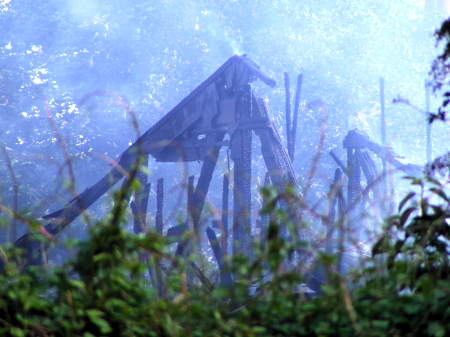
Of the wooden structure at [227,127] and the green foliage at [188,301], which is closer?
the green foliage at [188,301]

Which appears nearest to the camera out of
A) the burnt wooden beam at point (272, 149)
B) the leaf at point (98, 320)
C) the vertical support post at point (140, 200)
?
the leaf at point (98, 320)

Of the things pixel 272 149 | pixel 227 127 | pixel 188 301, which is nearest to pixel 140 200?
pixel 188 301

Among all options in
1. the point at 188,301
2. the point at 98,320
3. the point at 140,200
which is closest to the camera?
the point at 98,320

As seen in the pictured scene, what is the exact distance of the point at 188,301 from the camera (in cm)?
223

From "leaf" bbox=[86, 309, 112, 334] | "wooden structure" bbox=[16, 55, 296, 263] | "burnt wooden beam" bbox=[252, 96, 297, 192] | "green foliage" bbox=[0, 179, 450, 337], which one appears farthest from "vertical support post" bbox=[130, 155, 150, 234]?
"burnt wooden beam" bbox=[252, 96, 297, 192]

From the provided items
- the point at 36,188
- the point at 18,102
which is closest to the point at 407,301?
the point at 36,188

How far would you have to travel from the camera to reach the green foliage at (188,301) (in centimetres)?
204

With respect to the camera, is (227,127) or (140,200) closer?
(140,200)

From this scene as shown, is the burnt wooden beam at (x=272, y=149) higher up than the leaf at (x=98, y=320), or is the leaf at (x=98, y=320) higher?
the burnt wooden beam at (x=272, y=149)

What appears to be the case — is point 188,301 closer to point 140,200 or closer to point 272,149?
point 140,200

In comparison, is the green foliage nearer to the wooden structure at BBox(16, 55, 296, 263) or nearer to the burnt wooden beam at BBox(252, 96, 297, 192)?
the wooden structure at BBox(16, 55, 296, 263)

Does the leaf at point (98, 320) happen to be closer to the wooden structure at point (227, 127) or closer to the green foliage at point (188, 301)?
the green foliage at point (188, 301)

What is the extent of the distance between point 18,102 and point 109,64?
3.78 metres

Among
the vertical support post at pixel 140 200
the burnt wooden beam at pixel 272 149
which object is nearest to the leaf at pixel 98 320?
the vertical support post at pixel 140 200
